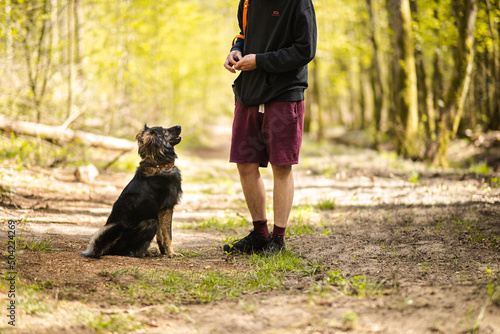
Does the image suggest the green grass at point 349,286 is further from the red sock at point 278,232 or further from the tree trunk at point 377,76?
the tree trunk at point 377,76

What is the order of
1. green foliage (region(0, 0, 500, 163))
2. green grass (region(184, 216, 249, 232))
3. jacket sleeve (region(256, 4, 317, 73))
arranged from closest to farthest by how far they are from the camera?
1. jacket sleeve (region(256, 4, 317, 73))
2. green grass (region(184, 216, 249, 232))
3. green foliage (region(0, 0, 500, 163))

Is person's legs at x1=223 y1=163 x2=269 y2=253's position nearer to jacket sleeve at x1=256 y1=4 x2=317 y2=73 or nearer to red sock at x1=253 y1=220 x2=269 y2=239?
red sock at x1=253 y1=220 x2=269 y2=239

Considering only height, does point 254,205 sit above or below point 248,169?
below

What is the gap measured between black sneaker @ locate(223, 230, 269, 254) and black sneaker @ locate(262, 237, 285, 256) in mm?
120

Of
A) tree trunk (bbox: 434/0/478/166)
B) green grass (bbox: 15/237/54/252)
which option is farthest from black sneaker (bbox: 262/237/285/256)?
tree trunk (bbox: 434/0/478/166)

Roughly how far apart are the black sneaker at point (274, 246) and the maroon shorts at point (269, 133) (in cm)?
79

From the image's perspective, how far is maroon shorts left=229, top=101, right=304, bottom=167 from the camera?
390cm

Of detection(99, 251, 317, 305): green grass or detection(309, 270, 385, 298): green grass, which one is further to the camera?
detection(99, 251, 317, 305): green grass

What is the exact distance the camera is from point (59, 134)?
8.77 meters

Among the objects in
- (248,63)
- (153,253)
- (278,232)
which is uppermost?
(248,63)

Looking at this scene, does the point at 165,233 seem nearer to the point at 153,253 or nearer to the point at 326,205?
the point at 153,253

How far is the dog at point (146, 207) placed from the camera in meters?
4.18

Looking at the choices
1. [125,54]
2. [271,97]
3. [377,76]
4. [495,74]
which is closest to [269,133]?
[271,97]

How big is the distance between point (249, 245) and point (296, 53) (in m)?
1.99
